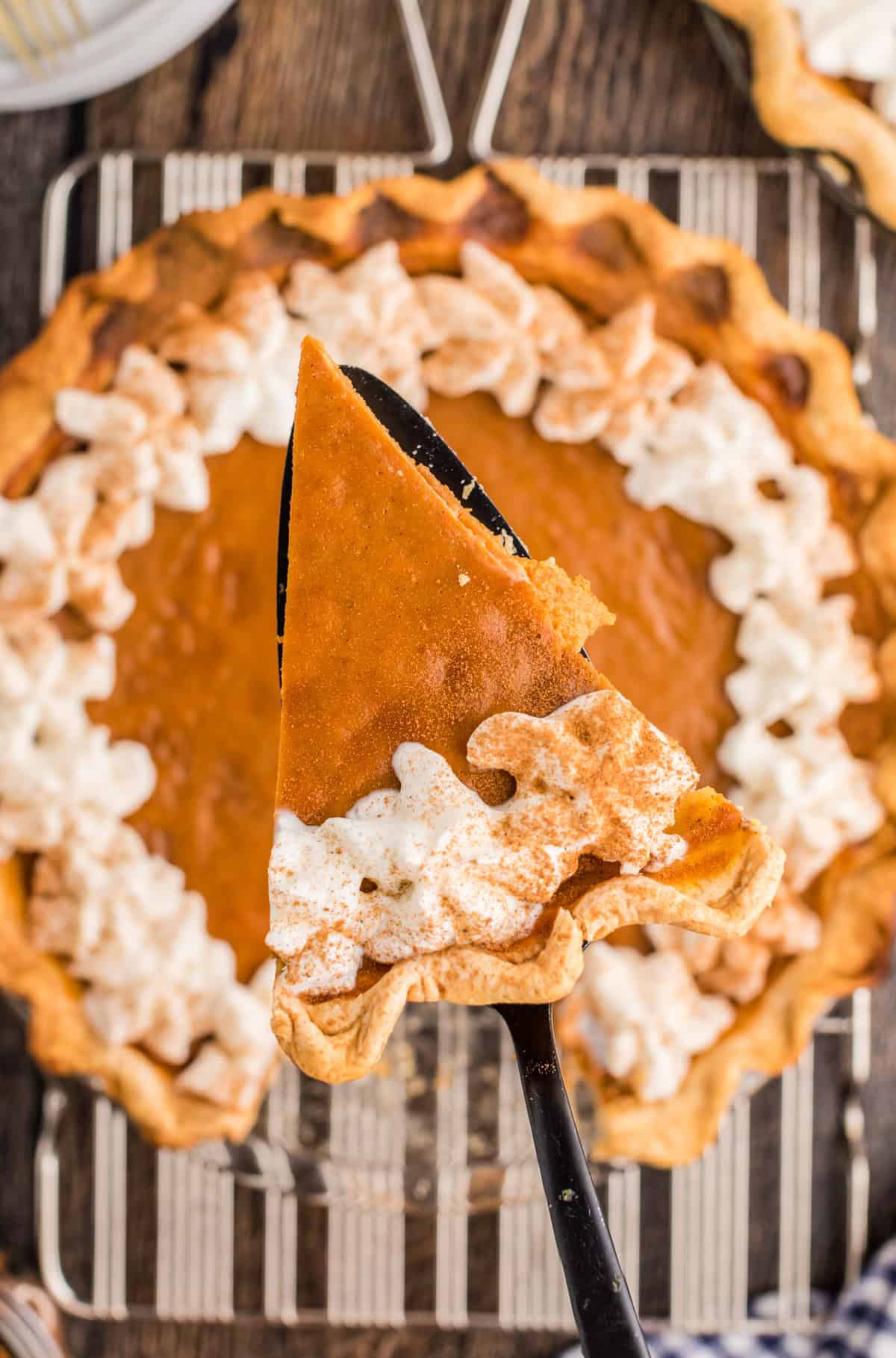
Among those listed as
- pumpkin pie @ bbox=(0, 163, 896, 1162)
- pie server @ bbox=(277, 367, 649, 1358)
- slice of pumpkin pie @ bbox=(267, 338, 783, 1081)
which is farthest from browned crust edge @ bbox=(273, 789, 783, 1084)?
pumpkin pie @ bbox=(0, 163, 896, 1162)

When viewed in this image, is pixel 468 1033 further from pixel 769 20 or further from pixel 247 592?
pixel 769 20

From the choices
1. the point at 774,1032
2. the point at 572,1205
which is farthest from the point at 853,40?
the point at 572,1205

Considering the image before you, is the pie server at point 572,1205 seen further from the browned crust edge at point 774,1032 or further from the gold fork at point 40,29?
the gold fork at point 40,29

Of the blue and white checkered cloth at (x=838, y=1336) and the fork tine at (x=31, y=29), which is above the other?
the fork tine at (x=31, y=29)

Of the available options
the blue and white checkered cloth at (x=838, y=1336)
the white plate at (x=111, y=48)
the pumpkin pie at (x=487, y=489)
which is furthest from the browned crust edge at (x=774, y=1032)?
the white plate at (x=111, y=48)

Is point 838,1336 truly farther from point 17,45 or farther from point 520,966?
point 17,45

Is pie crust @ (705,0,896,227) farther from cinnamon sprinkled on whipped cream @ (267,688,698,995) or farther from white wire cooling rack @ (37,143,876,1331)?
cinnamon sprinkled on whipped cream @ (267,688,698,995)
